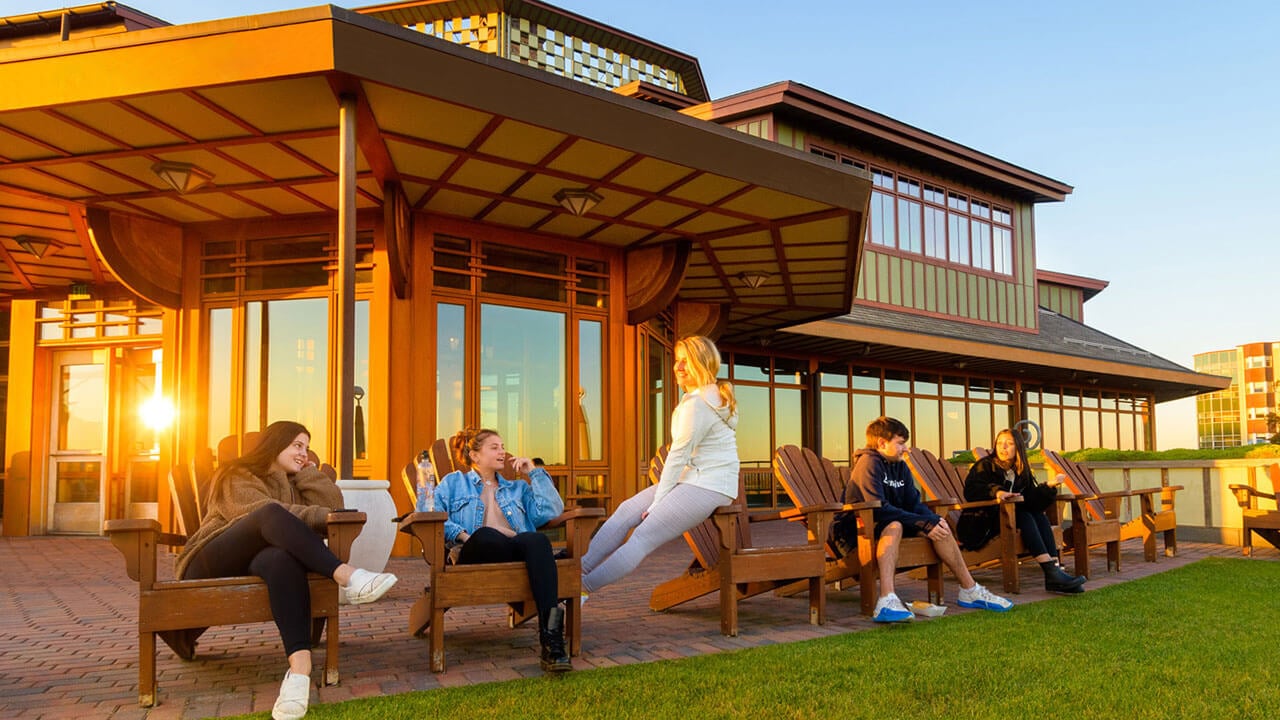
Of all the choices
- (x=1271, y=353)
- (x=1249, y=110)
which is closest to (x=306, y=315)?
(x=1249, y=110)

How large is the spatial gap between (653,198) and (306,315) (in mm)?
3354

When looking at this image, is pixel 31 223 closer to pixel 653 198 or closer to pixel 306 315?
pixel 306 315

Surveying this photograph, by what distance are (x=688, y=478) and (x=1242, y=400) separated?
11554cm

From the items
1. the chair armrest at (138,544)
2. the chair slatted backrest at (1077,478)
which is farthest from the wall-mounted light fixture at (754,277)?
the chair armrest at (138,544)

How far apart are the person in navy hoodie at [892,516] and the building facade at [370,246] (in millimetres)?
2585

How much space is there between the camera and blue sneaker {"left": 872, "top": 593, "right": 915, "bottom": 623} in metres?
5.16

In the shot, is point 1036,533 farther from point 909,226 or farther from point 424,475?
point 909,226

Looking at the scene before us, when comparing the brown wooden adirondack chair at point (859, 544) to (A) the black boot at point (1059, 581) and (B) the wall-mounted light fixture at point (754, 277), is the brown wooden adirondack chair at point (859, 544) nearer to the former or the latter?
(A) the black boot at point (1059, 581)

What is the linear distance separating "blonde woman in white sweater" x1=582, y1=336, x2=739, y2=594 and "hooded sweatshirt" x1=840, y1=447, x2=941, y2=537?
1.04 metres

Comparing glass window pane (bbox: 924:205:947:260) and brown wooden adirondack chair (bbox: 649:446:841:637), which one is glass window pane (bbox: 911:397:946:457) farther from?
brown wooden adirondack chair (bbox: 649:446:841:637)

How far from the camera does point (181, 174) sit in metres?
7.37

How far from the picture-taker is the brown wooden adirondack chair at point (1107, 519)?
23.3ft

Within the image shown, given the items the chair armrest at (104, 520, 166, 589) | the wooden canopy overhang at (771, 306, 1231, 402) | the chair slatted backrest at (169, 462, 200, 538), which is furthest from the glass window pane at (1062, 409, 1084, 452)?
the chair armrest at (104, 520, 166, 589)

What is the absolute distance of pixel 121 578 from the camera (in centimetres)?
748
